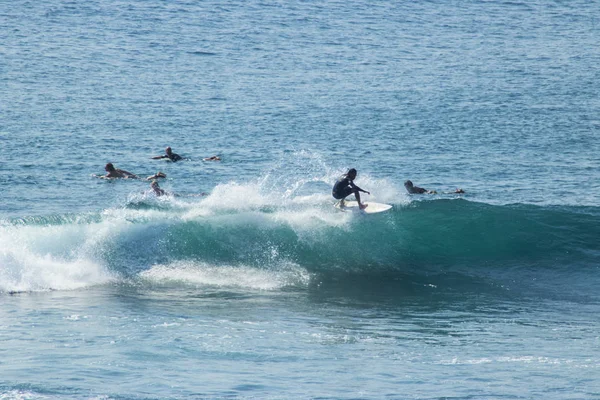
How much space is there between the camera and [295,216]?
25.2 metres

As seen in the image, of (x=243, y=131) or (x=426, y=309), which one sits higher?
(x=243, y=131)

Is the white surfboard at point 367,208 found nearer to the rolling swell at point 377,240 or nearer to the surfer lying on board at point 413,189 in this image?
the rolling swell at point 377,240

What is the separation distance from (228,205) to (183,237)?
6.50ft

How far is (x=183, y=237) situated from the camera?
24594mm

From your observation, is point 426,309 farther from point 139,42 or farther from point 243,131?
point 139,42

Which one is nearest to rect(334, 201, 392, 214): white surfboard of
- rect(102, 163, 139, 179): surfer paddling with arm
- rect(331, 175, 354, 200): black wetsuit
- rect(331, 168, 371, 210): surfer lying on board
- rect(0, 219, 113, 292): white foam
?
rect(331, 168, 371, 210): surfer lying on board

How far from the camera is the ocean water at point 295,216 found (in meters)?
16.2

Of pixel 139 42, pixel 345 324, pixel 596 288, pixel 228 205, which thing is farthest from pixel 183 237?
pixel 139 42

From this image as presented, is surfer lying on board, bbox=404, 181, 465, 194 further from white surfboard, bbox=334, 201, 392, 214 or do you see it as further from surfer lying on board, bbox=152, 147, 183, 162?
surfer lying on board, bbox=152, 147, 183, 162

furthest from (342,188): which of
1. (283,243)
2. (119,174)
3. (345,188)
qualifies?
(119,174)

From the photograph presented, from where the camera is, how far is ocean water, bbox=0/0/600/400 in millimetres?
16188

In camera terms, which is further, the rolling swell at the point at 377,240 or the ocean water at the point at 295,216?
the rolling swell at the point at 377,240

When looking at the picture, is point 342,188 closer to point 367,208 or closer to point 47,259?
point 367,208

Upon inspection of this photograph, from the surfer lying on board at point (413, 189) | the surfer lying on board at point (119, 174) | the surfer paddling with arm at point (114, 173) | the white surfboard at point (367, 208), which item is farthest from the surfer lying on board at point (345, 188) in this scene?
the surfer paddling with arm at point (114, 173)
